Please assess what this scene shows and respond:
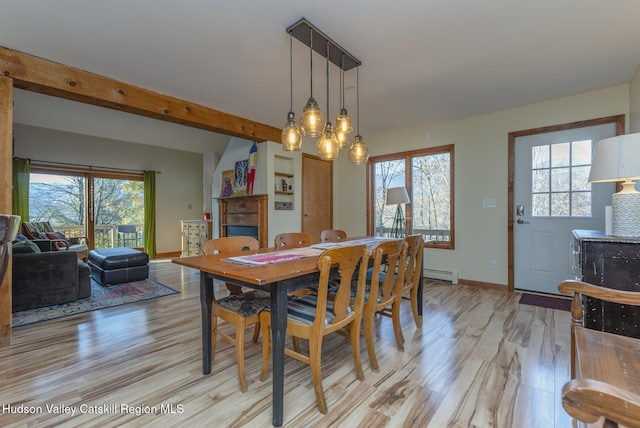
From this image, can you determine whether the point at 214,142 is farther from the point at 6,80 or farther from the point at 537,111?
the point at 537,111

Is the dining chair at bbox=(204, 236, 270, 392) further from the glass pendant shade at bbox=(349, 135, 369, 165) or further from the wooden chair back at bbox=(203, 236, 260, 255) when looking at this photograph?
the glass pendant shade at bbox=(349, 135, 369, 165)

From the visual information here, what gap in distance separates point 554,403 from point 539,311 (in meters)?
1.71

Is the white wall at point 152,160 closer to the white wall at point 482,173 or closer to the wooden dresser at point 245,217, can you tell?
the wooden dresser at point 245,217

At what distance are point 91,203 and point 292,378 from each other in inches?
249

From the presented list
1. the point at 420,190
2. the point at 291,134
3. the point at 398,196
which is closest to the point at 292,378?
the point at 291,134

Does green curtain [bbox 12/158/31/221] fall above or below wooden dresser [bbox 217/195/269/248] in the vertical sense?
above

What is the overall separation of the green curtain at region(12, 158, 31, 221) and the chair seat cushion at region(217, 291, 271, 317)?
5.69 meters

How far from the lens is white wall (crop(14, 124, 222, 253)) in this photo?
5.34 metres

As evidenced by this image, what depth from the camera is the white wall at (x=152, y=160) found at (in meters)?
5.34

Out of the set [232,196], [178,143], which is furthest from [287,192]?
[178,143]

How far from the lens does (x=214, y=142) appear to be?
6434mm

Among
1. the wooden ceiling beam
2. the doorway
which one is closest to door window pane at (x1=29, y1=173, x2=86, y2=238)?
the wooden ceiling beam

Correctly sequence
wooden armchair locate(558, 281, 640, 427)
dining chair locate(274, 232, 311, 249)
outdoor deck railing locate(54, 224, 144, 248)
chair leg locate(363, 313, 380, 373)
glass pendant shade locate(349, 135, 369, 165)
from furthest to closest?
1. outdoor deck railing locate(54, 224, 144, 248)
2. glass pendant shade locate(349, 135, 369, 165)
3. dining chair locate(274, 232, 311, 249)
4. chair leg locate(363, 313, 380, 373)
5. wooden armchair locate(558, 281, 640, 427)

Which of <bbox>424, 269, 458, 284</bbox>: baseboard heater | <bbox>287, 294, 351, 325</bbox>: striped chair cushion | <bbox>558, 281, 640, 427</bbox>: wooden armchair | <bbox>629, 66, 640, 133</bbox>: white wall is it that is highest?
<bbox>629, 66, 640, 133</bbox>: white wall
